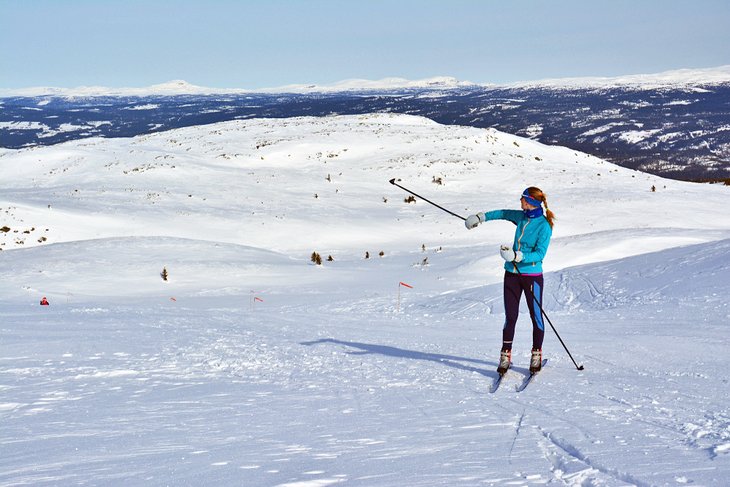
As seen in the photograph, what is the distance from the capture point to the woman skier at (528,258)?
21.4ft

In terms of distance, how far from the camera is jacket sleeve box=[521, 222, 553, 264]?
6.53 meters

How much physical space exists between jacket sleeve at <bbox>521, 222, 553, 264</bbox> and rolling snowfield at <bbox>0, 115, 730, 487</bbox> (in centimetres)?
126

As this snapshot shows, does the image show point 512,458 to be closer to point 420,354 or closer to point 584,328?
point 420,354

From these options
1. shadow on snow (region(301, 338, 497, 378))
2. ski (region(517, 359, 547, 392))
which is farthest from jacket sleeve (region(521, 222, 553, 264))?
shadow on snow (region(301, 338, 497, 378))

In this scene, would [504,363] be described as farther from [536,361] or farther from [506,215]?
[506,215]

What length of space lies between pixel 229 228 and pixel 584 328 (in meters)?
20.0

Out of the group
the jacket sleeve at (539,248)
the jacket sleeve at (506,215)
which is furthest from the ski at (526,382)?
the jacket sleeve at (506,215)

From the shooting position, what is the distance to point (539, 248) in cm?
657

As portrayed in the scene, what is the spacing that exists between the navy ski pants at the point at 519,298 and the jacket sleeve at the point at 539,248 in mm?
223

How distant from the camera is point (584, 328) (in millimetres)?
9320

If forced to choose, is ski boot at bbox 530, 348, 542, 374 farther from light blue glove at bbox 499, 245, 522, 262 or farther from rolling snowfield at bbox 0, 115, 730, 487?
light blue glove at bbox 499, 245, 522, 262

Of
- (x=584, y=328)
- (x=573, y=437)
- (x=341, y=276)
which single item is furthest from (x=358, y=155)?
(x=573, y=437)

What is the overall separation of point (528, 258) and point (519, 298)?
485 mm

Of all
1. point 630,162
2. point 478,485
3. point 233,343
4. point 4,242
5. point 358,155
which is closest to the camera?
point 478,485
